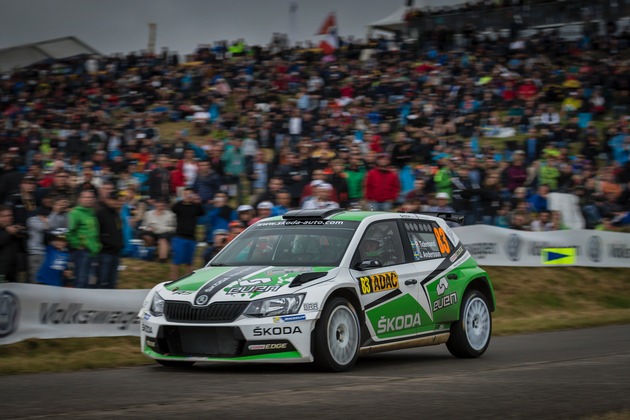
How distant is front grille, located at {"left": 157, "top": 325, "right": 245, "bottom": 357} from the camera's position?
364 inches

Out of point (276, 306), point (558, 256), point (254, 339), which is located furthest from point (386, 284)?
point (558, 256)

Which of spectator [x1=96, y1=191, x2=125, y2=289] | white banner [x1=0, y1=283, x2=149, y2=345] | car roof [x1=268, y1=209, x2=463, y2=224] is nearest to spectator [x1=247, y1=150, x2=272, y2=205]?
spectator [x1=96, y1=191, x2=125, y2=289]

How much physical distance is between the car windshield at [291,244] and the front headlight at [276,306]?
890mm

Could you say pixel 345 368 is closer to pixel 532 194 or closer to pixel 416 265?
pixel 416 265

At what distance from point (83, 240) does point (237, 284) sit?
4958mm

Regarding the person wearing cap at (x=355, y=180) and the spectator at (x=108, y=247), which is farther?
the person wearing cap at (x=355, y=180)

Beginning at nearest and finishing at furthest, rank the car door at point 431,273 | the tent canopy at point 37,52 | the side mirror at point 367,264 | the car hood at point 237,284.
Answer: the car hood at point 237,284
the side mirror at point 367,264
the car door at point 431,273
the tent canopy at point 37,52

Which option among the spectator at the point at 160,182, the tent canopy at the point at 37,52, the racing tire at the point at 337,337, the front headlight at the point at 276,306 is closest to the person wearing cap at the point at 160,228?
the spectator at the point at 160,182

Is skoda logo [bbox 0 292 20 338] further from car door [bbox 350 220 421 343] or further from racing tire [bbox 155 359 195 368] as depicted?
car door [bbox 350 220 421 343]

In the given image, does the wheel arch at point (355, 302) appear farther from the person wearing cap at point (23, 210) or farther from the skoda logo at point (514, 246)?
the skoda logo at point (514, 246)

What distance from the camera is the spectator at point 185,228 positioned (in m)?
15.6

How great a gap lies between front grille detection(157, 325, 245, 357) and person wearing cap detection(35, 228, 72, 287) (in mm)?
4286

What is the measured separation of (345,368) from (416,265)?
6.27 feet

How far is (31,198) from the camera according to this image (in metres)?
15.4
